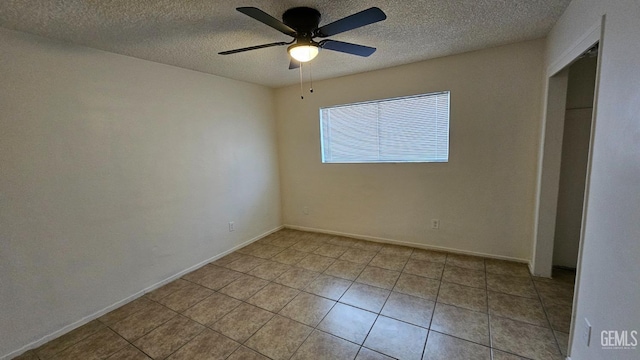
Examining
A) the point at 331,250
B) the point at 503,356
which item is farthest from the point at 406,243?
the point at 503,356

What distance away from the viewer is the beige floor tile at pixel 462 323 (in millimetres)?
1828

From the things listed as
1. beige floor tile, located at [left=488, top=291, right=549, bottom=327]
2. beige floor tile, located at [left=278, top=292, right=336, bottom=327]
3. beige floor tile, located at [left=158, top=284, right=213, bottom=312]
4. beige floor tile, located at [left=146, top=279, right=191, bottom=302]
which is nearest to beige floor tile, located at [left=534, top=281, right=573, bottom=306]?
beige floor tile, located at [left=488, top=291, right=549, bottom=327]

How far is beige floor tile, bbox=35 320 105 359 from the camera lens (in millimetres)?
1865

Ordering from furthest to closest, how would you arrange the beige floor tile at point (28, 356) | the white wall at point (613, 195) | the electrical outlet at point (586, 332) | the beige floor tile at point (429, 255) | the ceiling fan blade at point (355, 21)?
the beige floor tile at point (429, 255), the beige floor tile at point (28, 356), the ceiling fan blade at point (355, 21), the electrical outlet at point (586, 332), the white wall at point (613, 195)

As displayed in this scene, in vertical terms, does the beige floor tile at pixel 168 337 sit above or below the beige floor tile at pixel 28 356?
above

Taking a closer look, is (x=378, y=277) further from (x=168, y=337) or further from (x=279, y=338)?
(x=168, y=337)

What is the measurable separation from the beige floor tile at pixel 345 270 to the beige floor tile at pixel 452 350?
1.04 meters

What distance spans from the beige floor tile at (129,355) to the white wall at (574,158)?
3928 millimetres

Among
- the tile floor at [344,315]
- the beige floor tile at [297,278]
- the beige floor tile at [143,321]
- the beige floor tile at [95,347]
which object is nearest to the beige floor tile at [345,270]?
the tile floor at [344,315]

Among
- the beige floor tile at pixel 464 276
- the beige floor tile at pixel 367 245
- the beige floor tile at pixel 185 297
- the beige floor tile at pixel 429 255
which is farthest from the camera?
the beige floor tile at pixel 367 245

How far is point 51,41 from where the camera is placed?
197 cm

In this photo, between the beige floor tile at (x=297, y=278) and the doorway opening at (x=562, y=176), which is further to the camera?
the beige floor tile at (x=297, y=278)

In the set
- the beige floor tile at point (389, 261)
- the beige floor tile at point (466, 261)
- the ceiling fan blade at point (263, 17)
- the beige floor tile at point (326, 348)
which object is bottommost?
the beige floor tile at point (326, 348)

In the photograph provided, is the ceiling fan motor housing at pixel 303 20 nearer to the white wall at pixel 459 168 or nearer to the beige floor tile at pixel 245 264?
the white wall at pixel 459 168
